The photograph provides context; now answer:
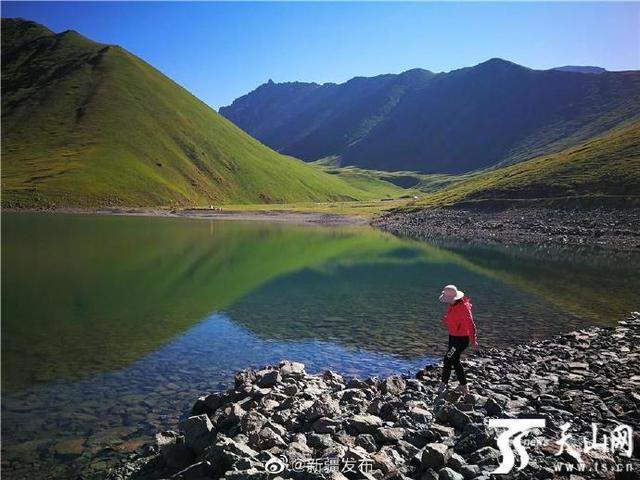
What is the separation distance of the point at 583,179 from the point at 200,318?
108 meters

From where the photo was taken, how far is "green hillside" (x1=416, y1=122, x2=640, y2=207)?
103812mm

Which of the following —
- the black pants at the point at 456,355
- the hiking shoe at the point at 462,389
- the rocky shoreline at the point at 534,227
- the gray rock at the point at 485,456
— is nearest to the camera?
the gray rock at the point at 485,456

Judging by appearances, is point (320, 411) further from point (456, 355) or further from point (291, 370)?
point (456, 355)

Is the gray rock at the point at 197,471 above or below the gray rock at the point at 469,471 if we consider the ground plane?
below

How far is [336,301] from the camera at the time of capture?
41.2 metres

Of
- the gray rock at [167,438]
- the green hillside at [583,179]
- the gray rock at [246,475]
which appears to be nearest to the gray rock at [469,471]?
the gray rock at [246,475]

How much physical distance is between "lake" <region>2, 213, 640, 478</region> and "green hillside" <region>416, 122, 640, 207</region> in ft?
131

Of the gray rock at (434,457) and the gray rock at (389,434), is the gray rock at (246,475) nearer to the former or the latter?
the gray rock at (389,434)

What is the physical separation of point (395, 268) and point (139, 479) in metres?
48.7

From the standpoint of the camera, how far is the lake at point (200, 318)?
18.3m

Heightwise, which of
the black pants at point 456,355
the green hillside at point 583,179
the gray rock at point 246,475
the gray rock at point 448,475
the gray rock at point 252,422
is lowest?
the gray rock at point 246,475

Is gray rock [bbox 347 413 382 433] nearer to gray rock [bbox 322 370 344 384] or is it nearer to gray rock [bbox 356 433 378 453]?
gray rock [bbox 356 433 378 453]

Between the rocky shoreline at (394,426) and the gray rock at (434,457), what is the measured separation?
3cm

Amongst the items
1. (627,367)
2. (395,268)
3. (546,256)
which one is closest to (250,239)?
(395,268)
